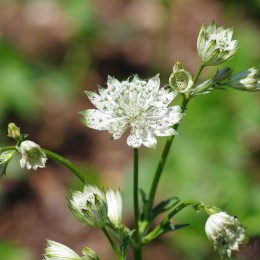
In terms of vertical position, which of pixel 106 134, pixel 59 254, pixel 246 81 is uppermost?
pixel 106 134

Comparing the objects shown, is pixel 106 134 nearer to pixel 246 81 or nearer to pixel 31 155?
pixel 246 81

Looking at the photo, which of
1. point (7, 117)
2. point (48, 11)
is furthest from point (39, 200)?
point (48, 11)

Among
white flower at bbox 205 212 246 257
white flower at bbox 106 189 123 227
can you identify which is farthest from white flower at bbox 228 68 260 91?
white flower at bbox 106 189 123 227

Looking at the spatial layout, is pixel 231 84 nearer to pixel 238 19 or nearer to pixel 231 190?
pixel 231 190

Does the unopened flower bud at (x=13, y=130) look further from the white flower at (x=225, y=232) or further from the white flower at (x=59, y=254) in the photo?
the white flower at (x=225, y=232)

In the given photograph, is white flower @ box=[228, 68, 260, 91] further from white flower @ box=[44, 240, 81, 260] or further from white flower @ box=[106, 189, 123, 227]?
white flower @ box=[44, 240, 81, 260]

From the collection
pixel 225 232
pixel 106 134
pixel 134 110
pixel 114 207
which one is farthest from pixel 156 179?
pixel 106 134
